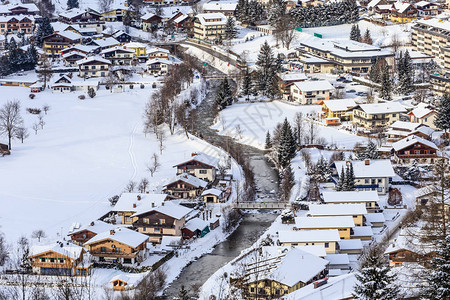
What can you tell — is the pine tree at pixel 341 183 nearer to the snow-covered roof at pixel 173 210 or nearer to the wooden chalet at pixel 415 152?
the wooden chalet at pixel 415 152

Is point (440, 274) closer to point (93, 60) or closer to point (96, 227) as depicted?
point (96, 227)

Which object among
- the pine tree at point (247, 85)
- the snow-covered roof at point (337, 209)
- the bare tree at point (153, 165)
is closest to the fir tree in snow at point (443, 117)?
the snow-covered roof at point (337, 209)

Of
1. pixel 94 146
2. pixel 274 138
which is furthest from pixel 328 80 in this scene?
pixel 94 146

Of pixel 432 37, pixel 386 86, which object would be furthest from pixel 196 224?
pixel 432 37

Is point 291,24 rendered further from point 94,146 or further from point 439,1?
point 94,146

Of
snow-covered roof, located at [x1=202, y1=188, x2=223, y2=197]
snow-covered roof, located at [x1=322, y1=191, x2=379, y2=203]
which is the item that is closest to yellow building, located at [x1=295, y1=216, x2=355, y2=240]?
snow-covered roof, located at [x1=322, y1=191, x2=379, y2=203]

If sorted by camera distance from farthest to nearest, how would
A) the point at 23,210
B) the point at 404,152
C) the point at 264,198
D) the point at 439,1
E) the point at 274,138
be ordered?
1. the point at 439,1
2. the point at 274,138
3. the point at 404,152
4. the point at 264,198
5. the point at 23,210
